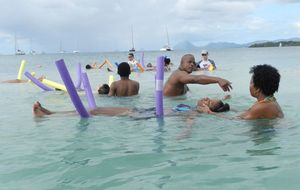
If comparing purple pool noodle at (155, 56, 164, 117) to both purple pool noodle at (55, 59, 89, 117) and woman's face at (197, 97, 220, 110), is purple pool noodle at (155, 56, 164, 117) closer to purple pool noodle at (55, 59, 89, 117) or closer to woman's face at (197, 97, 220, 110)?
woman's face at (197, 97, 220, 110)

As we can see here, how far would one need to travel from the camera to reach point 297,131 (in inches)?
261

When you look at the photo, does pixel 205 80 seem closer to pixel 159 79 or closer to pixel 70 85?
pixel 159 79

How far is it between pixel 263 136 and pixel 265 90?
27.6 inches

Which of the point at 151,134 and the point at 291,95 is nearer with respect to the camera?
the point at 151,134

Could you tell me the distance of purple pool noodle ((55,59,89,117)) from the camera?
750cm

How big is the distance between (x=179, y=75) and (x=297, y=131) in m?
3.79

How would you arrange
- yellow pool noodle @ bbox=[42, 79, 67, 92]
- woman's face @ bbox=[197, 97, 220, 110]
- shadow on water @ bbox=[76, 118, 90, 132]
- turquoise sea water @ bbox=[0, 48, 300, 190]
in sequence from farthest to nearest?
1. yellow pool noodle @ bbox=[42, 79, 67, 92]
2. woman's face @ bbox=[197, 97, 220, 110]
3. shadow on water @ bbox=[76, 118, 90, 132]
4. turquoise sea water @ bbox=[0, 48, 300, 190]

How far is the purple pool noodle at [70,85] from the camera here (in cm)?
750

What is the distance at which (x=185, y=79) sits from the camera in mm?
9344

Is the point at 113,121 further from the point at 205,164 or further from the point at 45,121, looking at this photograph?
the point at 205,164

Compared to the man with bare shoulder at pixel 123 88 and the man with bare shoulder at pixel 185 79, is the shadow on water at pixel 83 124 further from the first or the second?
the man with bare shoulder at pixel 123 88

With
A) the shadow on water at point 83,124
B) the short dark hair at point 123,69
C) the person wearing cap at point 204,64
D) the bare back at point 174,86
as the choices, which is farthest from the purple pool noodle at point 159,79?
the person wearing cap at point 204,64

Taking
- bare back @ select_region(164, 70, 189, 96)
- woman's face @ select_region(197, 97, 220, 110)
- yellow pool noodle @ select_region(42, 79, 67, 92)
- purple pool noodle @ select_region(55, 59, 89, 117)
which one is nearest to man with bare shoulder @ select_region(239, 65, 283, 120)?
woman's face @ select_region(197, 97, 220, 110)

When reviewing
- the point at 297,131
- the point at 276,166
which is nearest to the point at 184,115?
the point at 297,131
